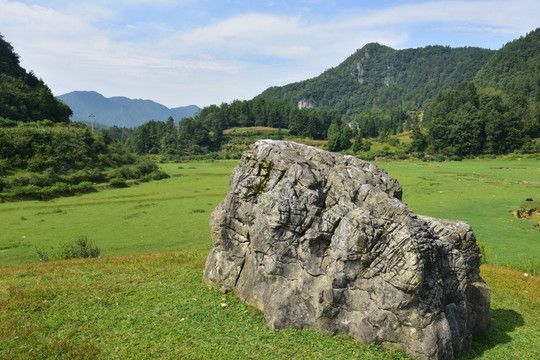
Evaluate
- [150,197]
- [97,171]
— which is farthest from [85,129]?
[150,197]

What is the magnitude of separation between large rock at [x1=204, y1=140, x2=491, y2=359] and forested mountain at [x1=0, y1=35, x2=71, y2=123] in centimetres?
7224

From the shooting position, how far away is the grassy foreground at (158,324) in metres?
9.93

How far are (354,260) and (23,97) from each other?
294 feet

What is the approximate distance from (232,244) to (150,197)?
38.1 m

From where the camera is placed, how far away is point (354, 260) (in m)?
11.0

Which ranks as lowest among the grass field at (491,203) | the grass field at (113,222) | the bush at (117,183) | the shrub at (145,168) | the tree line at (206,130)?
the grass field at (491,203)

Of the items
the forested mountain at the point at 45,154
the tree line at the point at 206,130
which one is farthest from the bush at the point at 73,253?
the tree line at the point at 206,130

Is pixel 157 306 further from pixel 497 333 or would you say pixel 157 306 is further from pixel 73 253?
pixel 73 253

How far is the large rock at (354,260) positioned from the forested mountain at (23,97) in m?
72.2

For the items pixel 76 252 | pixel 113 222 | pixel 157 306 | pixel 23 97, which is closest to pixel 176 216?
pixel 113 222

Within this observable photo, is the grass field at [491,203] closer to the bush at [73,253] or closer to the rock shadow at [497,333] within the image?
the rock shadow at [497,333]

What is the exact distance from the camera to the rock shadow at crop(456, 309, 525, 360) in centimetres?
1092

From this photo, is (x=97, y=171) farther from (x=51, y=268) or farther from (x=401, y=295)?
(x=401, y=295)

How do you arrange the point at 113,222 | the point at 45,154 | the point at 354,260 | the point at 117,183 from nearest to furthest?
the point at 354,260, the point at 113,222, the point at 45,154, the point at 117,183
